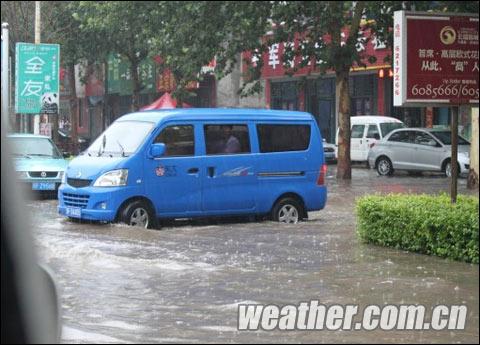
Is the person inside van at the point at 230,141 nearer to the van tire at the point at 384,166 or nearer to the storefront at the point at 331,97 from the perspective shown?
the van tire at the point at 384,166

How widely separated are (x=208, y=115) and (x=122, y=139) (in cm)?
136

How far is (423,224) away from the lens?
8.85 meters

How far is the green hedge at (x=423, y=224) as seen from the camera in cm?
835

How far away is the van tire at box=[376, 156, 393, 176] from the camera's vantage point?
25.9m

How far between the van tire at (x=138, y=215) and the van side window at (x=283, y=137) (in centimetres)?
212

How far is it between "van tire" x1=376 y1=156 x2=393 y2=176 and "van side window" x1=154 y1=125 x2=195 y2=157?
14.5 m

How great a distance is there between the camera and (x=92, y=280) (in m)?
7.90

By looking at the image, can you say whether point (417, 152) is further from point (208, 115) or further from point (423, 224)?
point (423, 224)

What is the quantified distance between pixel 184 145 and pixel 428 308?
6.59 metres

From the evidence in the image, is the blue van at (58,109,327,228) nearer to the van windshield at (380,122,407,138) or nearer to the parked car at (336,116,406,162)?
the parked car at (336,116,406,162)

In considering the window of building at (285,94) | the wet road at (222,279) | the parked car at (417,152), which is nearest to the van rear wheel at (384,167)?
the parked car at (417,152)

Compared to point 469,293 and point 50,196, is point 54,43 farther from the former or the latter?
point 469,293

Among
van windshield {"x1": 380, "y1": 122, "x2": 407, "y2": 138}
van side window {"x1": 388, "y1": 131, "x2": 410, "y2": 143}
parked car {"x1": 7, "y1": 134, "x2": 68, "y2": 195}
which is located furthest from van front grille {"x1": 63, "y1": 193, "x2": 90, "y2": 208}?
van windshield {"x1": 380, "y1": 122, "x2": 407, "y2": 138}

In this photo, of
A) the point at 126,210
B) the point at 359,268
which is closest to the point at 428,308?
the point at 359,268
